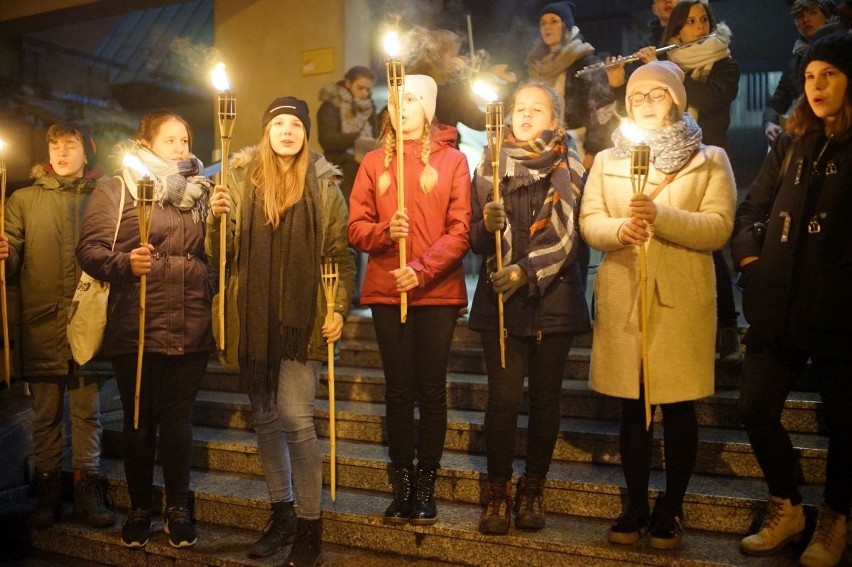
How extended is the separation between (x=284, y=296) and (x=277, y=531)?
1.08 meters

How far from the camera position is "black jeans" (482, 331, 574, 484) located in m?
3.35

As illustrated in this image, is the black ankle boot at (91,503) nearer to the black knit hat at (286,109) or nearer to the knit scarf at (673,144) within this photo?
the black knit hat at (286,109)

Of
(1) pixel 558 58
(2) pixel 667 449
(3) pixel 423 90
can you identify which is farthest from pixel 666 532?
(1) pixel 558 58

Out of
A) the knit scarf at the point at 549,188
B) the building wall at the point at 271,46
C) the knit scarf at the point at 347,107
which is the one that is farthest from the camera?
the building wall at the point at 271,46

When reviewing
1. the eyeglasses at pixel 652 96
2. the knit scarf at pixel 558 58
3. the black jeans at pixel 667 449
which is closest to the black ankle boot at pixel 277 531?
the black jeans at pixel 667 449

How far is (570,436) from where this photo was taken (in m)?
4.10

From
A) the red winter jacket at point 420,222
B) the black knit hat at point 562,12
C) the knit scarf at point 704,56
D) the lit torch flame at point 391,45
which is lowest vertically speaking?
the red winter jacket at point 420,222

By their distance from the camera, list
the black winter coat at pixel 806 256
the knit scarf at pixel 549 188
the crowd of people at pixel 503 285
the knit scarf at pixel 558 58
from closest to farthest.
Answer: the black winter coat at pixel 806 256 < the crowd of people at pixel 503 285 < the knit scarf at pixel 549 188 < the knit scarf at pixel 558 58

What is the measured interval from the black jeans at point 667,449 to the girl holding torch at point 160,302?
1888 mm

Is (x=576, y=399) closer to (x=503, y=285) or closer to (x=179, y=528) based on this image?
(x=503, y=285)

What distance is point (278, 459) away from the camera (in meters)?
3.52

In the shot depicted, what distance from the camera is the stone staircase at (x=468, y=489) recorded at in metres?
3.39

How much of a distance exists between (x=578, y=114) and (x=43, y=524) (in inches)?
150

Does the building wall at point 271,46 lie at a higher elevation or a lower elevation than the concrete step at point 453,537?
higher
